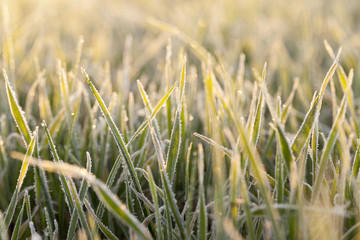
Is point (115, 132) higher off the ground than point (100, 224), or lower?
higher

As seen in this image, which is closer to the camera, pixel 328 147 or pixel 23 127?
pixel 328 147

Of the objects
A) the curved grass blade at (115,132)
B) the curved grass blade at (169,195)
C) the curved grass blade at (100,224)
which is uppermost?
the curved grass blade at (115,132)

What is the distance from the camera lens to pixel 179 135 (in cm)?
57

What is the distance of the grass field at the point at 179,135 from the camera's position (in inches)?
19.3

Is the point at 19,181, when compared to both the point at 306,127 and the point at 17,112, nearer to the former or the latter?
the point at 17,112

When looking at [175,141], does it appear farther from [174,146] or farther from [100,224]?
[100,224]

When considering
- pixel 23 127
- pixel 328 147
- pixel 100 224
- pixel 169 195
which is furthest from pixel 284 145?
pixel 23 127

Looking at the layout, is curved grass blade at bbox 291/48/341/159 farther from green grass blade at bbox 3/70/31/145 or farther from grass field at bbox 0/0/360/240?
green grass blade at bbox 3/70/31/145

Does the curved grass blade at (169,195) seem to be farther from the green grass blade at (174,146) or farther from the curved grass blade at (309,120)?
the curved grass blade at (309,120)

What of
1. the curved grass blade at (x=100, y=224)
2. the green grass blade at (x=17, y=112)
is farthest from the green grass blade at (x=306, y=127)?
the green grass blade at (x=17, y=112)

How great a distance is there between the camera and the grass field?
49 centimetres

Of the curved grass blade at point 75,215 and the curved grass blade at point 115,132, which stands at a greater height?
the curved grass blade at point 115,132

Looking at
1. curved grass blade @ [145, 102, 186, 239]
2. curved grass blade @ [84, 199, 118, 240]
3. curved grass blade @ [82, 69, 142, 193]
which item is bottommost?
curved grass blade @ [84, 199, 118, 240]

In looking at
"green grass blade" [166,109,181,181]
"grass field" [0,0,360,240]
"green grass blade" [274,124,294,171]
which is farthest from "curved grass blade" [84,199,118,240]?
"green grass blade" [274,124,294,171]
